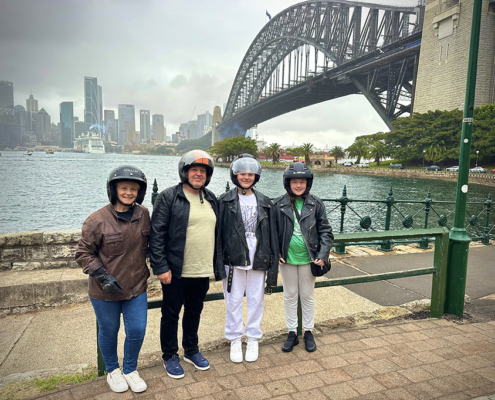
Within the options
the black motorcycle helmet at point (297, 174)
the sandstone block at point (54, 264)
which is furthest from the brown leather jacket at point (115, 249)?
the sandstone block at point (54, 264)

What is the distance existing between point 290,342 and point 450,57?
53576mm

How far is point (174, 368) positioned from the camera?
8.90 ft

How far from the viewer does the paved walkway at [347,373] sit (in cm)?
252

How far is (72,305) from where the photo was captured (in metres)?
4.59

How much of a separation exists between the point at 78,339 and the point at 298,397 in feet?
7.85

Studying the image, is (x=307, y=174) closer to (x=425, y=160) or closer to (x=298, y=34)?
(x=425, y=160)

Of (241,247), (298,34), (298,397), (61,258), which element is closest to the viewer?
(298,397)

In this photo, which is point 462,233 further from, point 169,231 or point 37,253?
point 37,253

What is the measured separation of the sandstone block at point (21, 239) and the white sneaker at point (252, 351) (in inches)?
140

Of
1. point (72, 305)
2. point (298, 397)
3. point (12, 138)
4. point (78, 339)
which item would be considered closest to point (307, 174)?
point (298, 397)

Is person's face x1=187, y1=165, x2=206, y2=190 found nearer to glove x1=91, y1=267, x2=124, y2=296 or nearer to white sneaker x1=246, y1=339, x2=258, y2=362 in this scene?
glove x1=91, y1=267, x2=124, y2=296

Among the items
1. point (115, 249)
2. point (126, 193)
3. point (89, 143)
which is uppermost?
point (89, 143)

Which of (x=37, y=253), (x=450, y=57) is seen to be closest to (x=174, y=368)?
(x=37, y=253)

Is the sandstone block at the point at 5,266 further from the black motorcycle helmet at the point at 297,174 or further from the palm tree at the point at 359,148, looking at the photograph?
the palm tree at the point at 359,148
